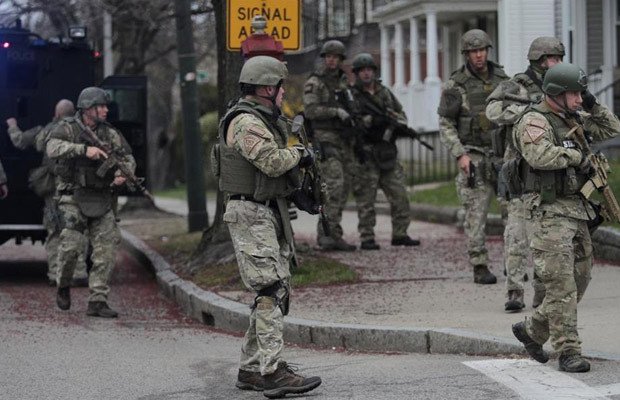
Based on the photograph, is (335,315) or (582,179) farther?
(335,315)

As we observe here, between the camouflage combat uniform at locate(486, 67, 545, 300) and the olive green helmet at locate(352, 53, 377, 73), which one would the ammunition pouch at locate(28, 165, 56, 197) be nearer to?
the olive green helmet at locate(352, 53, 377, 73)

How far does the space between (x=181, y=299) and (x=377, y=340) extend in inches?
138

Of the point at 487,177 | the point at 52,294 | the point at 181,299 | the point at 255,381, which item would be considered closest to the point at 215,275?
the point at 181,299

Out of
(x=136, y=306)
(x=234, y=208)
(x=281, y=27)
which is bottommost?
(x=136, y=306)

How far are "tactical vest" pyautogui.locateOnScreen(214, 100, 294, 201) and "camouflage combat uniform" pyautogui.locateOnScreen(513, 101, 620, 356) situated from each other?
1461 mm

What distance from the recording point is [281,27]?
40.0 feet

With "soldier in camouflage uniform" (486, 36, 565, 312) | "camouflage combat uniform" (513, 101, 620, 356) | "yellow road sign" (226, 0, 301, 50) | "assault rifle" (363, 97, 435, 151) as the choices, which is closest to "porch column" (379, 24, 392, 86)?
"assault rifle" (363, 97, 435, 151)

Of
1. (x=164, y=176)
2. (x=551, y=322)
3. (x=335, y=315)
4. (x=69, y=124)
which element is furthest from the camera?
(x=164, y=176)

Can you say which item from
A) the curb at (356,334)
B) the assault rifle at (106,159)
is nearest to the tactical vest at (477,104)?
the curb at (356,334)

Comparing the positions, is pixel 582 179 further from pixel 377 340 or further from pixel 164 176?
pixel 164 176

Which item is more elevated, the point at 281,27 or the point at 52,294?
the point at 281,27

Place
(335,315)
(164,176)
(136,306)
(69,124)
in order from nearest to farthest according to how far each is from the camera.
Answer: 1. (335,315)
2. (69,124)
3. (136,306)
4. (164,176)

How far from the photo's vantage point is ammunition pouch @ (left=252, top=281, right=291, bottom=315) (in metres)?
7.94

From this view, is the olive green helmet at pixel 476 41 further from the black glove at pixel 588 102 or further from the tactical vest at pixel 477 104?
the black glove at pixel 588 102
